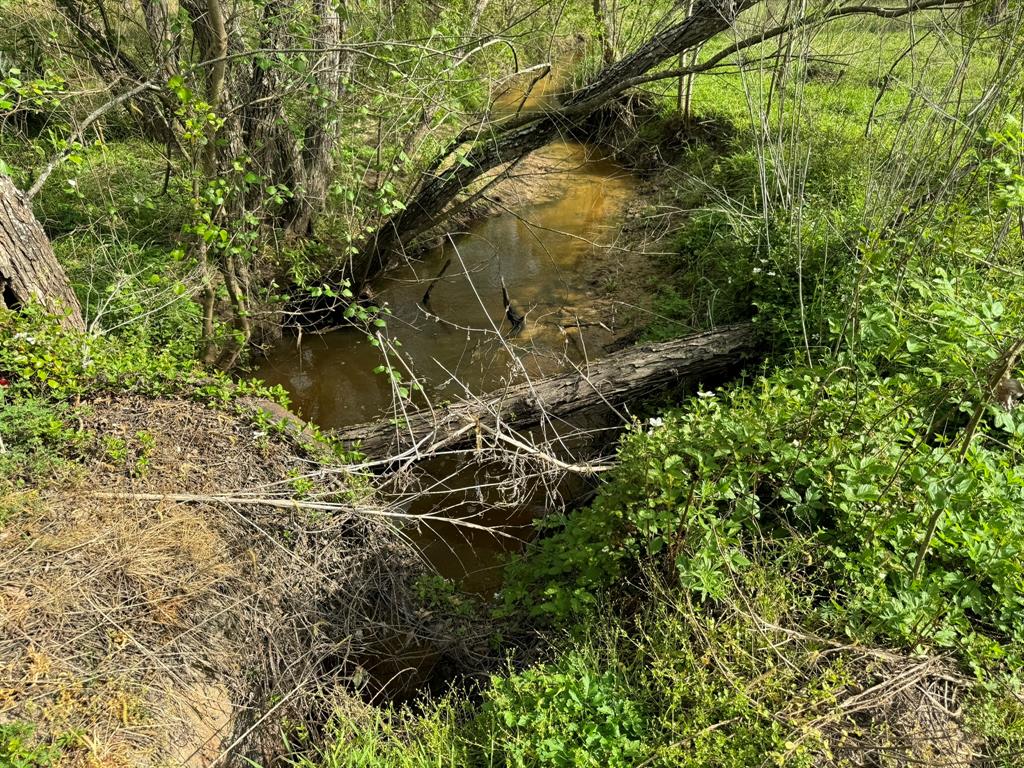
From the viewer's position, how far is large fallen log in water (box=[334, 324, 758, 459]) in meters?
4.19

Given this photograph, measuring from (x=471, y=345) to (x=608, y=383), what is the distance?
210 centimetres

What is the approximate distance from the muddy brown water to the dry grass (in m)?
0.94

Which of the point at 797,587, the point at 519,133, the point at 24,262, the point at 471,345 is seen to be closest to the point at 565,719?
the point at 797,587

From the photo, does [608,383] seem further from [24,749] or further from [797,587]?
[24,749]

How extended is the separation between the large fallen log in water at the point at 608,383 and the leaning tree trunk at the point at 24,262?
1983 mm

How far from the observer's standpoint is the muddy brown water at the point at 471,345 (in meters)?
4.49

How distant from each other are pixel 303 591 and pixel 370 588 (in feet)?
1.13

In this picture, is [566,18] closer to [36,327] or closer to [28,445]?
[36,327]

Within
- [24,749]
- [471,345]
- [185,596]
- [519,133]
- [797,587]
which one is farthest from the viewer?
[471,345]

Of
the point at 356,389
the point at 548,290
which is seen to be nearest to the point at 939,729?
the point at 356,389

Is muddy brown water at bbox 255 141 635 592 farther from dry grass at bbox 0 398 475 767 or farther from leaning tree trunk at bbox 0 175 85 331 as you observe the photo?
leaning tree trunk at bbox 0 175 85 331

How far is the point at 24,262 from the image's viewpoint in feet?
12.8

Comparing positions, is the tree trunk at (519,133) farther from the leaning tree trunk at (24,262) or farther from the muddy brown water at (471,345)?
the leaning tree trunk at (24,262)

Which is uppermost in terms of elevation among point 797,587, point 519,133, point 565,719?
point 519,133
